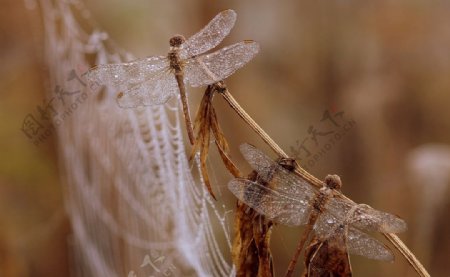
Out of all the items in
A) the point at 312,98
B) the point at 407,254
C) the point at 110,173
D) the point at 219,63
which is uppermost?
the point at 110,173

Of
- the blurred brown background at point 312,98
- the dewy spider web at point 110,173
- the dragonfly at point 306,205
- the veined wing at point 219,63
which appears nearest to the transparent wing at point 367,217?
the dragonfly at point 306,205

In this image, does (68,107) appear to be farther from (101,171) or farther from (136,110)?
(136,110)

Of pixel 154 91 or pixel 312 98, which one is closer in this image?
pixel 154 91

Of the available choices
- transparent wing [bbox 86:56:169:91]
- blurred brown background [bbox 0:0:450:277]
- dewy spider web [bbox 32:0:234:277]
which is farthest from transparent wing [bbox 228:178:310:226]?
blurred brown background [bbox 0:0:450:277]

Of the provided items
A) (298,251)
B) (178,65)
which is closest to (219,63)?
(178,65)

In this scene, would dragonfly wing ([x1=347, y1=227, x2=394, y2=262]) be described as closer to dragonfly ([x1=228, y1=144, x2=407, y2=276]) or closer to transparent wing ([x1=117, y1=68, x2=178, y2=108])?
dragonfly ([x1=228, y1=144, x2=407, y2=276])

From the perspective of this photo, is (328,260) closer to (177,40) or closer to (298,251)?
(298,251)

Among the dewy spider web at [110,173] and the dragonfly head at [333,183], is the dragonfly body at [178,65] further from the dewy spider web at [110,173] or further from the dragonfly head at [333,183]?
the dewy spider web at [110,173]

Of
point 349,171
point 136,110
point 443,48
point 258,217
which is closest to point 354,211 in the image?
point 258,217
